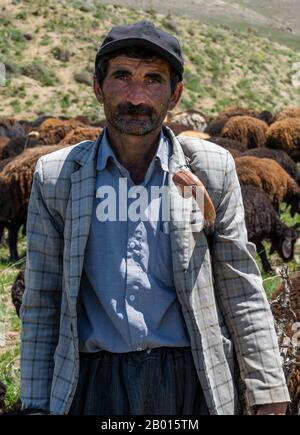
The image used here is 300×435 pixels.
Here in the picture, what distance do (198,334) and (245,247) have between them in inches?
13.9

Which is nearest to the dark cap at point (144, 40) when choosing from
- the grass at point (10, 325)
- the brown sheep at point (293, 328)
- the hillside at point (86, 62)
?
the brown sheep at point (293, 328)

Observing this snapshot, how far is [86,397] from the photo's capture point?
253 cm

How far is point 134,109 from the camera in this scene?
252cm

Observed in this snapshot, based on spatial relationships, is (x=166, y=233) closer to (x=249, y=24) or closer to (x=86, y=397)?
(x=86, y=397)

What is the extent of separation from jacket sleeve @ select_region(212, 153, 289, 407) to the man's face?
1.01ft

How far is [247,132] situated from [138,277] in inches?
664

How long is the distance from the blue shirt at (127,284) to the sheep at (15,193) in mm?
8659

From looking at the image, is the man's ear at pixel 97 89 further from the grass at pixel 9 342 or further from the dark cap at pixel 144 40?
the grass at pixel 9 342

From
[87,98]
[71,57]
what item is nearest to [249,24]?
[71,57]

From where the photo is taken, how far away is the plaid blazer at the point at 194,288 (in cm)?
249

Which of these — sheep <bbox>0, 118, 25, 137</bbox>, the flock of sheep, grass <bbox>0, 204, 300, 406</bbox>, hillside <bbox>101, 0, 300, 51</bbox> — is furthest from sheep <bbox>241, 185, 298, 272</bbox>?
hillside <bbox>101, 0, 300, 51</bbox>

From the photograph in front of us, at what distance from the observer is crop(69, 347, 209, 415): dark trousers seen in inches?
97.0

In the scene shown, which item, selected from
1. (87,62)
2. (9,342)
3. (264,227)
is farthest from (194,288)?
(87,62)

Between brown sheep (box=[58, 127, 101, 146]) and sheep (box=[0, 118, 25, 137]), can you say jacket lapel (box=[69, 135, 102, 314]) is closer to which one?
brown sheep (box=[58, 127, 101, 146])
